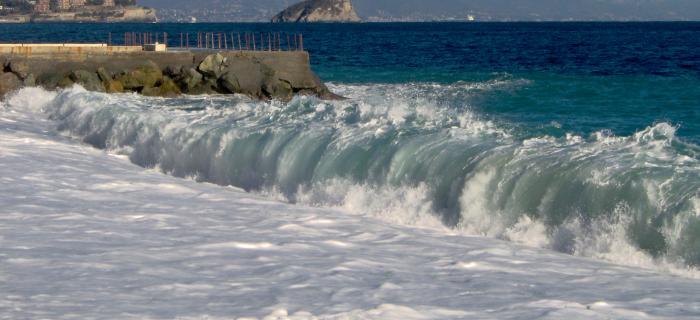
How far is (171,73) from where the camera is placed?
30.9m

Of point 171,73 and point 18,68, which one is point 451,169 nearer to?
point 171,73

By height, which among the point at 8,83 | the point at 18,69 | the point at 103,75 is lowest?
the point at 8,83

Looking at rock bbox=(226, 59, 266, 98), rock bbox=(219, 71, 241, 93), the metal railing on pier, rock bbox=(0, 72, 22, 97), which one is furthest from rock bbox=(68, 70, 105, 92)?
the metal railing on pier

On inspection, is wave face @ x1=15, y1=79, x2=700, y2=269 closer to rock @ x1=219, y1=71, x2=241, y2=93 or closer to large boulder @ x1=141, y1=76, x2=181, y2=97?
large boulder @ x1=141, y1=76, x2=181, y2=97

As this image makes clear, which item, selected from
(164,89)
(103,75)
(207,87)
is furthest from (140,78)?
(207,87)

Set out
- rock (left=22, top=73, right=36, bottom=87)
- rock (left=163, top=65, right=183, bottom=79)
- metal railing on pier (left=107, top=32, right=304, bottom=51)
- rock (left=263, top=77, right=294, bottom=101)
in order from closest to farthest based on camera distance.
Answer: rock (left=22, top=73, right=36, bottom=87)
rock (left=263, top=77, right=294, bottom=101)
rock (left=163, top=65, right=183, bottom=79)
metal railing on pier (left=107, top=32, right=304, bottom=51)

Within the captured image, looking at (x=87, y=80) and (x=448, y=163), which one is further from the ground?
(x=87, y=80)

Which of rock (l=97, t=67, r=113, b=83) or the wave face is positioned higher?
rock (l=97, t=67, r=113, b=83)

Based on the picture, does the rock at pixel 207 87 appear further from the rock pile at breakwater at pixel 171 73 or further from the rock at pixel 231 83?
the rock at pixel 231 83

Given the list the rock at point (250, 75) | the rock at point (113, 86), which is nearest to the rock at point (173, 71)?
the rock at point (250, 75)

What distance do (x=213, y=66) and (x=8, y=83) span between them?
582 centimetres

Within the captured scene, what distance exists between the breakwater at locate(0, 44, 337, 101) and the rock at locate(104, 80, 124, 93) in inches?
1.1

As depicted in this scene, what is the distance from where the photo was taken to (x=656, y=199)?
9242 mm

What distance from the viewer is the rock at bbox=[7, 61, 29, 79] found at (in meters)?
30.0
